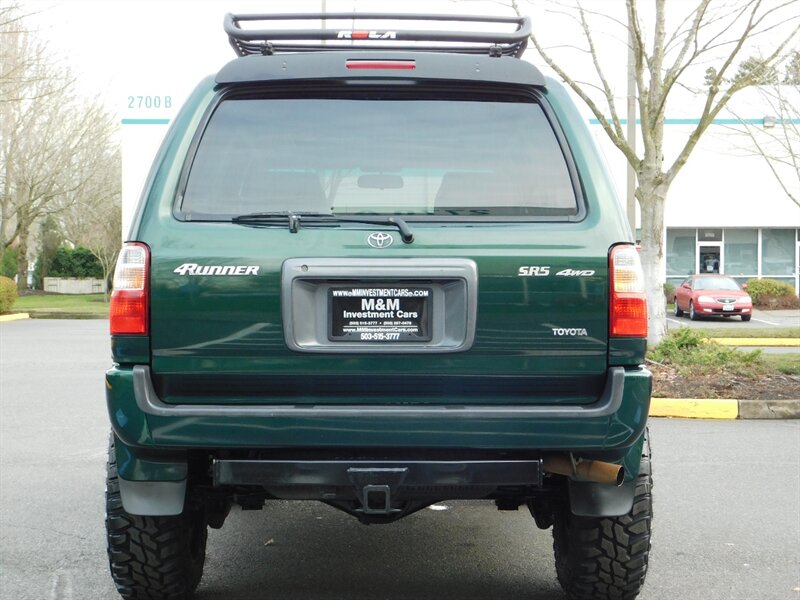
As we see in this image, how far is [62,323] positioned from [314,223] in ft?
73.9

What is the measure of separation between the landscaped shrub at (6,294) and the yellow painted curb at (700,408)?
20629 millimetres

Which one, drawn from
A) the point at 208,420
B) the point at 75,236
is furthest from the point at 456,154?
the point at 75,236

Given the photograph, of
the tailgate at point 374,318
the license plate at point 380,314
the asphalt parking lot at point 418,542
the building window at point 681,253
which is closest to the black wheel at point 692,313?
the building window at point 681,253

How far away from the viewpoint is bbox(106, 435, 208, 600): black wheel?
133 inches

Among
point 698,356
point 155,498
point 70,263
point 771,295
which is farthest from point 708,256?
point 155,498

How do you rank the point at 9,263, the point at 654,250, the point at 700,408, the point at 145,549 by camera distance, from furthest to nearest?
the point at 9,263 → the point at 654,250 → the point at 700,408 → the point at 145,549

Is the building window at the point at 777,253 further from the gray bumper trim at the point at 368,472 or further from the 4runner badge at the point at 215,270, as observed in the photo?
the 4runner badge at the point at 215,270

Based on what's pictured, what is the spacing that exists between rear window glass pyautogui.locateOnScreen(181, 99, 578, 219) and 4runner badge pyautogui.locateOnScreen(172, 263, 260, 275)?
0.20 metres

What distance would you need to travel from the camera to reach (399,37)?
3602mm

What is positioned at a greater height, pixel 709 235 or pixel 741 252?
pixel 709 235

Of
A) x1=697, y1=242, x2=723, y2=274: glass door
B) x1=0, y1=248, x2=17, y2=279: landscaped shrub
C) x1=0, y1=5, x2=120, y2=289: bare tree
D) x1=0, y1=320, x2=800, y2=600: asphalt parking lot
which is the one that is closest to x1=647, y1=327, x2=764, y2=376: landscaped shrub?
x1=0, y1=320, x2=800, y2=600: asphalt parking lot

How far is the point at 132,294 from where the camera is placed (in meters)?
3.05

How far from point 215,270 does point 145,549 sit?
111cm

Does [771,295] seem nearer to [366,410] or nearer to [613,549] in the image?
[613,549]
